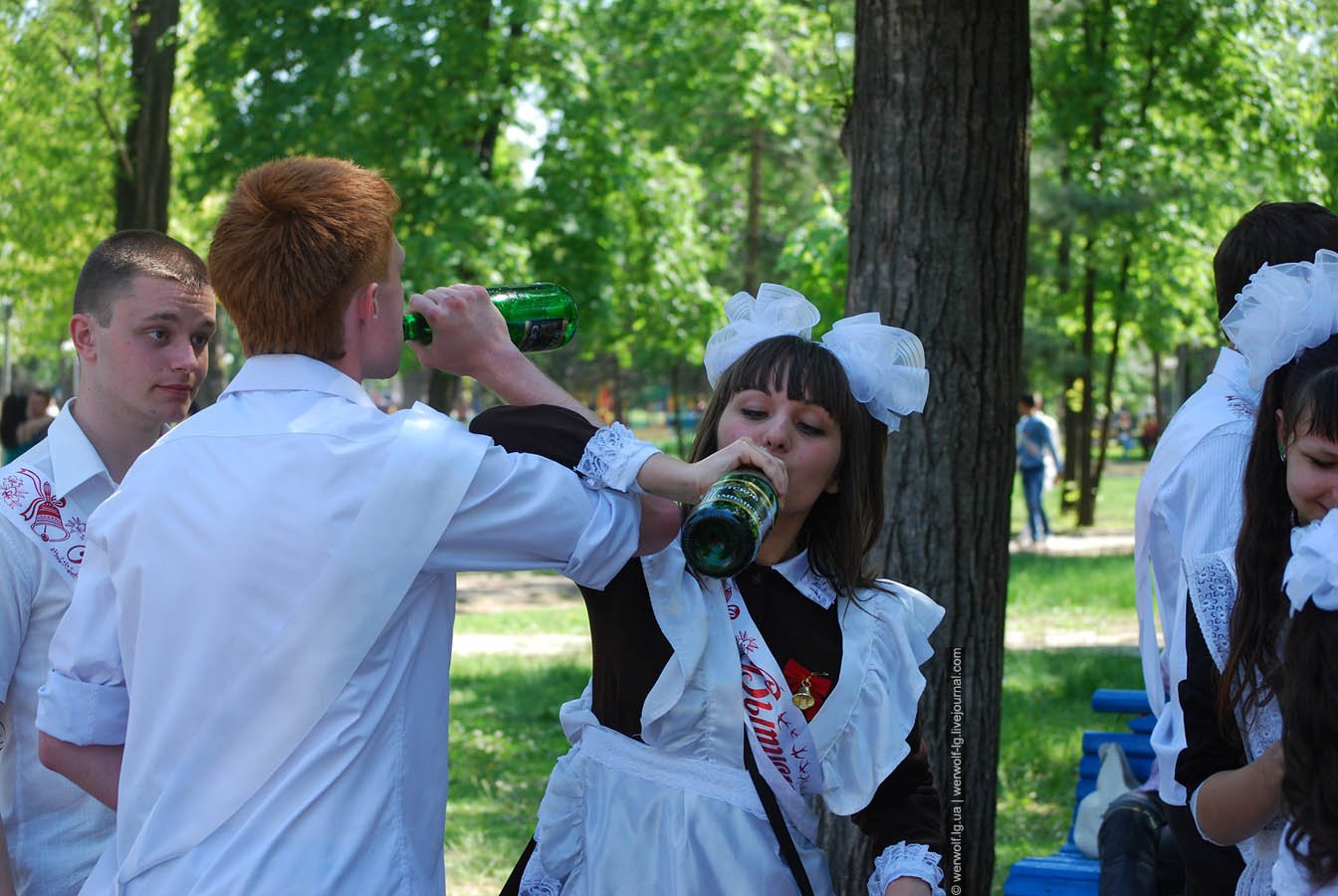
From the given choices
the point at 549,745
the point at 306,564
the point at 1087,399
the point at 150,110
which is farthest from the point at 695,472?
the point at 1087,399

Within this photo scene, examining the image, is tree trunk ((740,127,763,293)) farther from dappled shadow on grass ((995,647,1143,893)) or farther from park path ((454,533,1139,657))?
dappled shadow on grass ((995,647,1143,893))

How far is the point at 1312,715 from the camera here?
2.25 m

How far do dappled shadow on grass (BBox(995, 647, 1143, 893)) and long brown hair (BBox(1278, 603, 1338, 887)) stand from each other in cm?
388

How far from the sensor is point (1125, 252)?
20.9m

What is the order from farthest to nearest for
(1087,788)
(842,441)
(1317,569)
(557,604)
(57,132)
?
(557,604) → (57,132) → (1087,788) → (842,441) → (1317,569)

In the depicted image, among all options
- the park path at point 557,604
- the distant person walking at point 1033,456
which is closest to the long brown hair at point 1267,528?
the park path at point 557,604

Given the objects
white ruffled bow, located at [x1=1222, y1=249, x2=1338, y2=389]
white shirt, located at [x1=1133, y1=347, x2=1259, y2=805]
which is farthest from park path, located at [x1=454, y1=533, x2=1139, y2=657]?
white ruffled bow, located at [x1=1222, y1=249, x2=1338, y2=389]

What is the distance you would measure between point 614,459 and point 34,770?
1317 mm

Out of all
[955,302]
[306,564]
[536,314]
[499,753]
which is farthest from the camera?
[499,753]

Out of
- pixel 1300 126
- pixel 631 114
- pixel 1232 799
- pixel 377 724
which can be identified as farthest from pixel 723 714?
pixel 631 114

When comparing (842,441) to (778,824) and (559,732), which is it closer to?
(778,824)

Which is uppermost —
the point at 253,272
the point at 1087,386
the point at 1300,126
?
the point at 1300,126

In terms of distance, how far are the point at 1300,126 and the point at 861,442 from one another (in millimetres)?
16813

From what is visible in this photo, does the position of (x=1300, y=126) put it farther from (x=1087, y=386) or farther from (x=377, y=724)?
(x=377, y=724)
